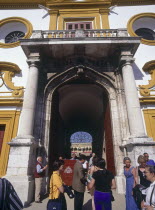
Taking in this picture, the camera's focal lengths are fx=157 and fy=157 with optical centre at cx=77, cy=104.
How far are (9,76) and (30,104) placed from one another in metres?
2.88

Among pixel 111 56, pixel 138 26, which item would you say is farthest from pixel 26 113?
pixel 138 26

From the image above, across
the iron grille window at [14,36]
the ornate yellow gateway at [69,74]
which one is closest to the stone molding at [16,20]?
the ornate yellow gateway at [69,74]

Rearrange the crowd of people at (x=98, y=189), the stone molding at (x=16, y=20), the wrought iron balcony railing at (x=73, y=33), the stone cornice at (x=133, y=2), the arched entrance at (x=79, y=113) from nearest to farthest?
the crowd of people at (x=98, y=189)
the arched entrance at (x=79, y=113)
the wrought iron balcony railing at (x=73, y=33)
the stone molding at (x=16, y=20)
the stone cornice at (x=133, y=2)

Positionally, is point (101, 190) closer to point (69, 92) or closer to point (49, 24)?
point (69, 92)

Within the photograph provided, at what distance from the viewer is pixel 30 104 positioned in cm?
670

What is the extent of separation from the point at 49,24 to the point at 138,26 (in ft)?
19.9

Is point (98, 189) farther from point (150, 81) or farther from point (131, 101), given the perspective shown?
point (150, 81)

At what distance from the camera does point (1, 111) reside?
776cm

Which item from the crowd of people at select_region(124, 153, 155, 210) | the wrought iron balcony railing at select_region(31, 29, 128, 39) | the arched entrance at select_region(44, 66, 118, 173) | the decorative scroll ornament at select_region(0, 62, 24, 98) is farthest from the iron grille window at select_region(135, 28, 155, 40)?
the crowd of people at select_region(124, 153, 155, 210)

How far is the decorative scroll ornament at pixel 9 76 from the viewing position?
815cm

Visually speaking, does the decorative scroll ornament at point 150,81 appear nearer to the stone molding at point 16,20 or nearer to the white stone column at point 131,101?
the white stone column at point 131,101

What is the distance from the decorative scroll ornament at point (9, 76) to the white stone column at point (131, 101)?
17.2ft

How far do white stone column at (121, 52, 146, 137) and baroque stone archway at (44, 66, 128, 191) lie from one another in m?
0.75

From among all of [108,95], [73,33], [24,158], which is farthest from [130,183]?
[73,33]
